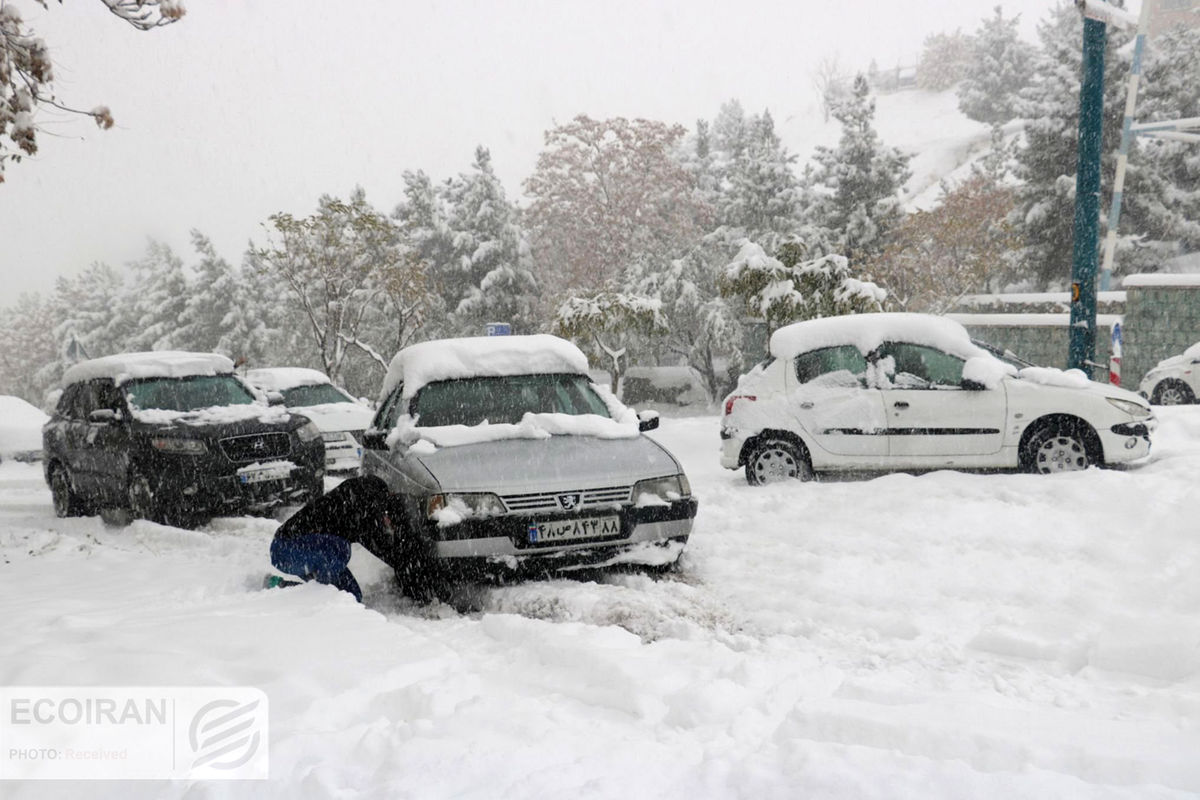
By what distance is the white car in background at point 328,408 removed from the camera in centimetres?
1273

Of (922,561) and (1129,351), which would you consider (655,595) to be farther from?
(1129,351)

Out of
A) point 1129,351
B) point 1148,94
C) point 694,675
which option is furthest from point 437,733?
point 1148,94

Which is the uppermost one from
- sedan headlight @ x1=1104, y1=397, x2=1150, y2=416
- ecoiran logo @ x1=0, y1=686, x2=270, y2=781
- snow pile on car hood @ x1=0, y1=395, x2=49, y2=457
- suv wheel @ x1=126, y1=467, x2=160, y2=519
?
sedan headlight @ x1=1104, y1=397, x2=1150, y2=416

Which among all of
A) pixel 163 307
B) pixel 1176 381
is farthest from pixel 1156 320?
pixel 163 307

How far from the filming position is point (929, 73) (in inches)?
4107

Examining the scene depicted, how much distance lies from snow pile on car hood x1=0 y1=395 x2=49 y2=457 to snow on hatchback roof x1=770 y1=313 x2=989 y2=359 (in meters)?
14.4

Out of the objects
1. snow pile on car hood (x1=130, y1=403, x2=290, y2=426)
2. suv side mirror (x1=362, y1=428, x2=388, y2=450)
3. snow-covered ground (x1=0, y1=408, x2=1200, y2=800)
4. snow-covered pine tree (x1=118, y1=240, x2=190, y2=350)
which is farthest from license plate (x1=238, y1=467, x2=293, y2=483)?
snow-covered pine tree (x1=118, y1=240, x2=190, y2=350)

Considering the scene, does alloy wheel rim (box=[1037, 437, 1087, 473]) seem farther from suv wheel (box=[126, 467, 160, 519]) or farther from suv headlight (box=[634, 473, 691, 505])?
suv wheel (box=[126, 467, 160, 519])

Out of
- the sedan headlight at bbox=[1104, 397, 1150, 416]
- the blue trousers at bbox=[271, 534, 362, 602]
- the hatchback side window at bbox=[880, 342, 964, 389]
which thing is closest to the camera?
the blue trousers at bbox=[271, 534, 362, 602]

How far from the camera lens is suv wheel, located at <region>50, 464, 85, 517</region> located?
10711mm

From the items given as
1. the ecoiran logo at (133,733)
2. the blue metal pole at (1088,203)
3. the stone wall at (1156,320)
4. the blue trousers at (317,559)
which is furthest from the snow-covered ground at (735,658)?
the stone wall at (1156,320)

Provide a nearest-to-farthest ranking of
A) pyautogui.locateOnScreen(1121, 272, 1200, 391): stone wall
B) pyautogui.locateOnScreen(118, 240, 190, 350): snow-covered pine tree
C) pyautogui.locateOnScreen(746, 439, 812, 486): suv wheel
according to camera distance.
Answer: pyautogui.locateOnScreen(746, 439, 812, 486): suv wheel → pyautogui.locateOnScreen(1121, 272, 1200, 391): stone wall → pyautogui.locateOnScreen(118, 240, 190, 350): snow-covered pine tree

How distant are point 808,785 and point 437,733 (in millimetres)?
1295

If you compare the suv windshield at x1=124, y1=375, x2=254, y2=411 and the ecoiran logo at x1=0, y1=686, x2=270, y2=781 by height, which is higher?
the suv windshield at x1=124, y1=375, x2=254, y2=411
